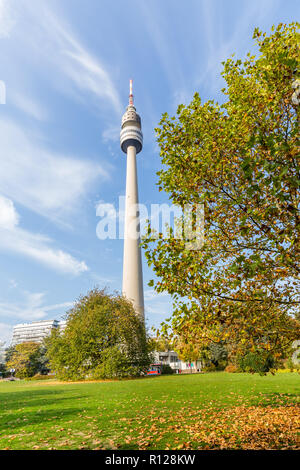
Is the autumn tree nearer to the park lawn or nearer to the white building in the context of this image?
the park lawn

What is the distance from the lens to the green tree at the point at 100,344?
112ft

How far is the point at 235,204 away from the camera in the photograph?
716cm

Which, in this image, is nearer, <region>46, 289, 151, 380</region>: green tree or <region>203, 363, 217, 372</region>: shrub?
<region>46, 289, 151, 380</region>: green tree

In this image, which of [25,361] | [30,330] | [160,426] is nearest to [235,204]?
[160,426]

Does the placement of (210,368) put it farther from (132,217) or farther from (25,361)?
(25,361)

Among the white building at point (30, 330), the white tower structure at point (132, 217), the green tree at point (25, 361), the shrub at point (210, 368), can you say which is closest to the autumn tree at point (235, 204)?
the shrub at point (210, 368)

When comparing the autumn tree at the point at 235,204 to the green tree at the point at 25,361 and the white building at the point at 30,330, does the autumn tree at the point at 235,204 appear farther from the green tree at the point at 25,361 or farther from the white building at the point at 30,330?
the white building at the point at 30,330

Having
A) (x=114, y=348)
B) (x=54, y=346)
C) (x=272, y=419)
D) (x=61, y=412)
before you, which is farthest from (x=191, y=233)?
(x=54, y=346)

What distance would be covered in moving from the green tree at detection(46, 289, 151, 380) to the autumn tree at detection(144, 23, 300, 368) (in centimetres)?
2966

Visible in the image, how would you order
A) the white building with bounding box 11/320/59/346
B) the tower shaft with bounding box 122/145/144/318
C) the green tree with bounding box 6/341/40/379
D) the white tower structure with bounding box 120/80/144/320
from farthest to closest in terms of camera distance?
the white building with bounding box 11/320/59/346
the green tree with bounding box 6/341/40/379
the white tower structure with bounding box 120/80/144/320
the tower shaft with bounding box 122/145/144/318

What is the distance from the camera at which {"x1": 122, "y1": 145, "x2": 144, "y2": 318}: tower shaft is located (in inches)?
2581

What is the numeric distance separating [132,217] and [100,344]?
4319 cm

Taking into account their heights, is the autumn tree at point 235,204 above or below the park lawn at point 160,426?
above

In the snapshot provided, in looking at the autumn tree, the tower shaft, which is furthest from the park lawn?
the tower shaft
